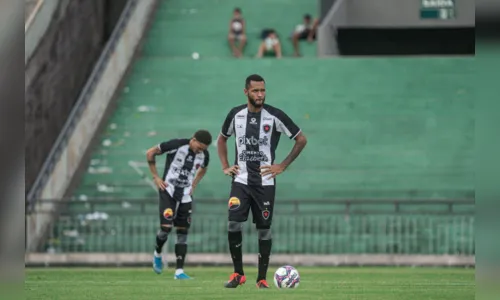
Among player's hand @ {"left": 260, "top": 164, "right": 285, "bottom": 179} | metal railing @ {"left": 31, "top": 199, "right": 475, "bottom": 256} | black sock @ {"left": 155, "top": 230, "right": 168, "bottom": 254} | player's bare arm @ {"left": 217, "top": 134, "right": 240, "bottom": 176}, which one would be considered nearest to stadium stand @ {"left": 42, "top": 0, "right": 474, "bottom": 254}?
metal railing @ {"left": 31, "top": 199, "right": 475, "bottom": 256}

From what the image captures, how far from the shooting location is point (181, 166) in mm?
19047

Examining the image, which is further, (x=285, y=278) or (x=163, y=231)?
(x=163, y=231)

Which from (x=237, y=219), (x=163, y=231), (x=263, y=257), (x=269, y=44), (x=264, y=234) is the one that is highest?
(x=269, y=44)

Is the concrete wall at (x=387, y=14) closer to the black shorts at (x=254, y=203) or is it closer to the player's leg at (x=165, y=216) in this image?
the player's leg at (x=165, y=216)

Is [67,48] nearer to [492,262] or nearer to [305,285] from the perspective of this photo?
[305,285]

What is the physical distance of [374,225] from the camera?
80.6 feet

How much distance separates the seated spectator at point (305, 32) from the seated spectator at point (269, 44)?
459mm

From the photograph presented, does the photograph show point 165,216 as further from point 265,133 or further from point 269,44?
point 269,44

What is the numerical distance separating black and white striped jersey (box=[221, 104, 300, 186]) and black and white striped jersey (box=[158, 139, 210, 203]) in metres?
5.13

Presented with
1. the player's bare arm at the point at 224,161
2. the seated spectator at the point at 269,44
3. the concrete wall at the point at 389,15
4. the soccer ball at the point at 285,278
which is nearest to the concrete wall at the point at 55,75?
the seated spectator at the point at 269,44

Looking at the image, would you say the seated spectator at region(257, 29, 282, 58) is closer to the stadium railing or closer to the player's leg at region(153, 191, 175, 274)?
the stadium railing

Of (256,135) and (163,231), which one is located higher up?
(256,135)

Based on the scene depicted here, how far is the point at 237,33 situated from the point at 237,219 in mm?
20742

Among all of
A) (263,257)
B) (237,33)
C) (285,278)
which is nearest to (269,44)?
(237,33)
